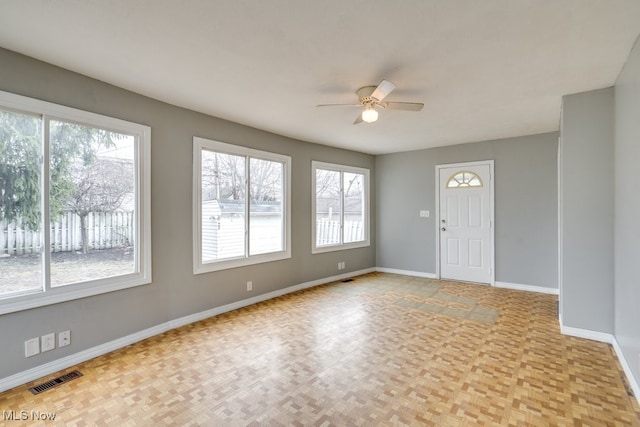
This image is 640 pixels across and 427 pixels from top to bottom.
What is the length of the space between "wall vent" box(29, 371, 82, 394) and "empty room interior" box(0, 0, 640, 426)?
0.6 inches

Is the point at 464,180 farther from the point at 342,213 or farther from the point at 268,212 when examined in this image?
the point at 268,212

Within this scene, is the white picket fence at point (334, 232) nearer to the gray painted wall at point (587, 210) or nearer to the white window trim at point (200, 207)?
the white window trim at point (200, 207)

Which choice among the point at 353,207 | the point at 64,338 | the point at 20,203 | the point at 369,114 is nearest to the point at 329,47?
the point at 369,114

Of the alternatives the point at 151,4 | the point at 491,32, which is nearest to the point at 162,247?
the point at 151,4

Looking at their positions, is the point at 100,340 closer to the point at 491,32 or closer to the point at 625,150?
the point at 491,32

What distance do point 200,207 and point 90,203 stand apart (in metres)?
1.13

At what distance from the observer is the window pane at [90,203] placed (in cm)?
269

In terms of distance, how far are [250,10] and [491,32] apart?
1589 millimetres

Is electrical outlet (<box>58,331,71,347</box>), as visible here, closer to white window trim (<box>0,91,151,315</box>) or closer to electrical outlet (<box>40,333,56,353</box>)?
electrical outlet (<box>40,333,56,353</box>)

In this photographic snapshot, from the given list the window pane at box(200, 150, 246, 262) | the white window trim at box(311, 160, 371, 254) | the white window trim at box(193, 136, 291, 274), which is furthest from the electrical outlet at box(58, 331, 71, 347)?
the white window trim at box(311, 160, 371, 254)

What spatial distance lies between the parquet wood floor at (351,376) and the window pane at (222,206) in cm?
88

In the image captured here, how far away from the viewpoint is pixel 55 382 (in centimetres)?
244

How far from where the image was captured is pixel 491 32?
6.96 feet

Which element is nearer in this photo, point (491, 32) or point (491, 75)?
point (491, 32)
